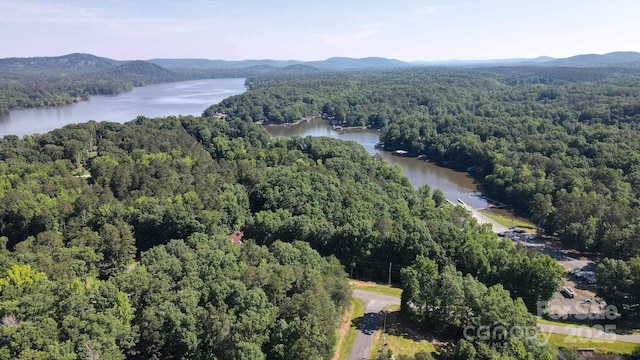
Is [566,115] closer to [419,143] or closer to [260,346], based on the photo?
[419,143]

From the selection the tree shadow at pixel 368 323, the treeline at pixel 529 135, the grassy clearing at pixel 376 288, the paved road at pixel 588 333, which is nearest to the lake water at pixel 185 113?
the treeline at pixel 529 135

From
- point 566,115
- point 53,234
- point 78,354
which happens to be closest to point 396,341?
point 78,354

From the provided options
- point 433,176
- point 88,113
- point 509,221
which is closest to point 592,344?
point 509,221

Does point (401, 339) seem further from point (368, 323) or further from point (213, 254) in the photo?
point (213, 254)

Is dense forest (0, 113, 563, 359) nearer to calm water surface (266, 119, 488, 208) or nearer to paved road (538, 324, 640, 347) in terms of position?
paved road (538, 324, 640, 347)

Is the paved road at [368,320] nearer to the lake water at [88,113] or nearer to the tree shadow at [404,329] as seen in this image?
the tree shadow at [404,329]

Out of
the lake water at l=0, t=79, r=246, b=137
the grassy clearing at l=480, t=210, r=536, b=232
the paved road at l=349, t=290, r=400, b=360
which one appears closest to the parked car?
the paved road at l=349, t=290, r=400, b=360
